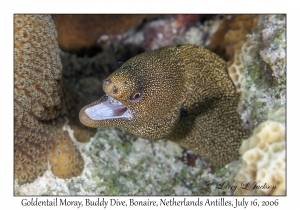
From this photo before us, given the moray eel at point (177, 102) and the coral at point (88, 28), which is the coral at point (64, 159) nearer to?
the moray eel at point (177, 102)

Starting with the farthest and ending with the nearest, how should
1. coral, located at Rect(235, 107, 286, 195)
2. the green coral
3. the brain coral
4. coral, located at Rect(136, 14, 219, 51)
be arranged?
coral, located at Rect(136, 14, 219, 51), the green coral, the brain coral, coral, located at Rect(235, 107, 286, 195)

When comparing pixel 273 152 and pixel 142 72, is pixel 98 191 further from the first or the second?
pixel 273 152

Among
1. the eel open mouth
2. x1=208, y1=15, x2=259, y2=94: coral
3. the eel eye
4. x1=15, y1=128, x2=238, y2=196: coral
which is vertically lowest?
x1=15, y1=128, x2=238, y2=196: coral

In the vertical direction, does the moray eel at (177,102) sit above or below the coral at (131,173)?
above

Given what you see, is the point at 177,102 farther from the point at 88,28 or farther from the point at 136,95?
the point at 88,28

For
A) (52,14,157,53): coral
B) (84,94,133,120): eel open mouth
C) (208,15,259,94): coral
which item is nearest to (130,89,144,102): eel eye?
(84,94,133,120): eel open mouth

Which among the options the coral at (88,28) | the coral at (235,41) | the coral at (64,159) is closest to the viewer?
the coral at (64,159)

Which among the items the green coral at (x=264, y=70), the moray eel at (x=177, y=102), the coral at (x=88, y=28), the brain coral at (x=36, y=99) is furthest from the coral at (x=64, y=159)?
the green coral at (x=264, y=70)

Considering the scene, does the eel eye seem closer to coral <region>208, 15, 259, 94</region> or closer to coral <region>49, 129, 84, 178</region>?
coral <region>49, 129, 84, 178</region>
